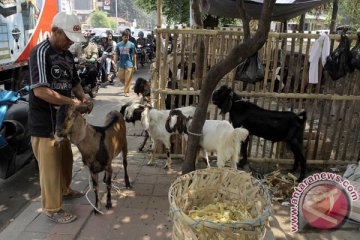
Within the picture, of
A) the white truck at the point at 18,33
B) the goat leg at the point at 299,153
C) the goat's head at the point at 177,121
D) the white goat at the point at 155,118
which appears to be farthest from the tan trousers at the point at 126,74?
the goat leg at the point at 299,153

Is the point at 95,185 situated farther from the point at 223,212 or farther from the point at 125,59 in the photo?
the point at 125,59

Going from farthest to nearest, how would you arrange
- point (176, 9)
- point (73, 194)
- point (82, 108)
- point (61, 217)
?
point (176, 9)
point (73, 194)
point (61, 217)
point (82, 108)

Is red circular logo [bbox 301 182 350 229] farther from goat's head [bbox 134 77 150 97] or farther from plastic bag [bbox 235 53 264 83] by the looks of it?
goat's head [bbox 134 77 150 97]

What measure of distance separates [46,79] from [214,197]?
6.43 feet

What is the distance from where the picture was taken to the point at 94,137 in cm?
370

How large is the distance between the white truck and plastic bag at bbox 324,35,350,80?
6456mm

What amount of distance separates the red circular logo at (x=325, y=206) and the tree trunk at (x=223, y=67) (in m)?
1.28

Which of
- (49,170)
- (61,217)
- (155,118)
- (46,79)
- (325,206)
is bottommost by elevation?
(61,217)

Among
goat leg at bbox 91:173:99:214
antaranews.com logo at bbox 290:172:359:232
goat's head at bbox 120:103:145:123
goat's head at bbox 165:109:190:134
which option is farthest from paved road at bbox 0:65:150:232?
antaranews.com logo at bbox 290:172:359:232

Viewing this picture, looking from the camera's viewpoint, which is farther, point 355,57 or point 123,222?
point 355,57

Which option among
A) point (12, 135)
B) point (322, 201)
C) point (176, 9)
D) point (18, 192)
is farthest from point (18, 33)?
point (176, 9)

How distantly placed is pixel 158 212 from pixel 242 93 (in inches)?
87.0

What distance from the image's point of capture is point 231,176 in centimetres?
324

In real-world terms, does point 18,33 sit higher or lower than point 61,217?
higher
